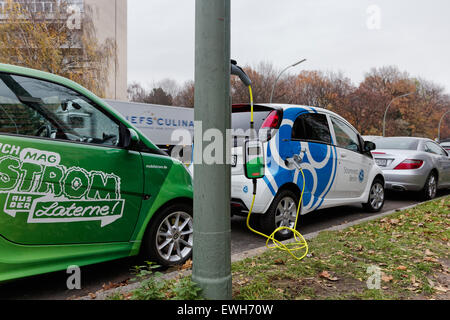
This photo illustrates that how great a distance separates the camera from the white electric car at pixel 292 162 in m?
4.66

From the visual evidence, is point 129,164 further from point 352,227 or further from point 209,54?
point 352,227

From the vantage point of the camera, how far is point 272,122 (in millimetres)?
4730

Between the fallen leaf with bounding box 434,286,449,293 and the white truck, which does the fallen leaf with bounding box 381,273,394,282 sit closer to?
the fallen leaf with bounding box 434,286,449,293

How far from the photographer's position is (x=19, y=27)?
64.0ft

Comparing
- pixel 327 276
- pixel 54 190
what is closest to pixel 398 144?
pixel 327 276

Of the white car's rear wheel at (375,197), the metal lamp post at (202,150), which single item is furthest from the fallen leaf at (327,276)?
the white car's rear wheel at (375,197)

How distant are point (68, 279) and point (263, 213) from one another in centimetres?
241

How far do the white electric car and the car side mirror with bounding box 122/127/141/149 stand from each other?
165 centimetres

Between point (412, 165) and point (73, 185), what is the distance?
24.9 feet

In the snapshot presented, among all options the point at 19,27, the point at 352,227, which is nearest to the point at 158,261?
the point at 352,227

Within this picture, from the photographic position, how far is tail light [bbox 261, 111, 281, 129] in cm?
471

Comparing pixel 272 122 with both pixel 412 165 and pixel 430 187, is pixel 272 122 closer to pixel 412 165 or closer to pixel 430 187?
pixel 412 165

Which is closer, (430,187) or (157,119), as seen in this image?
(430,187)

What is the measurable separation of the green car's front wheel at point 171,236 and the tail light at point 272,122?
1.59 m
